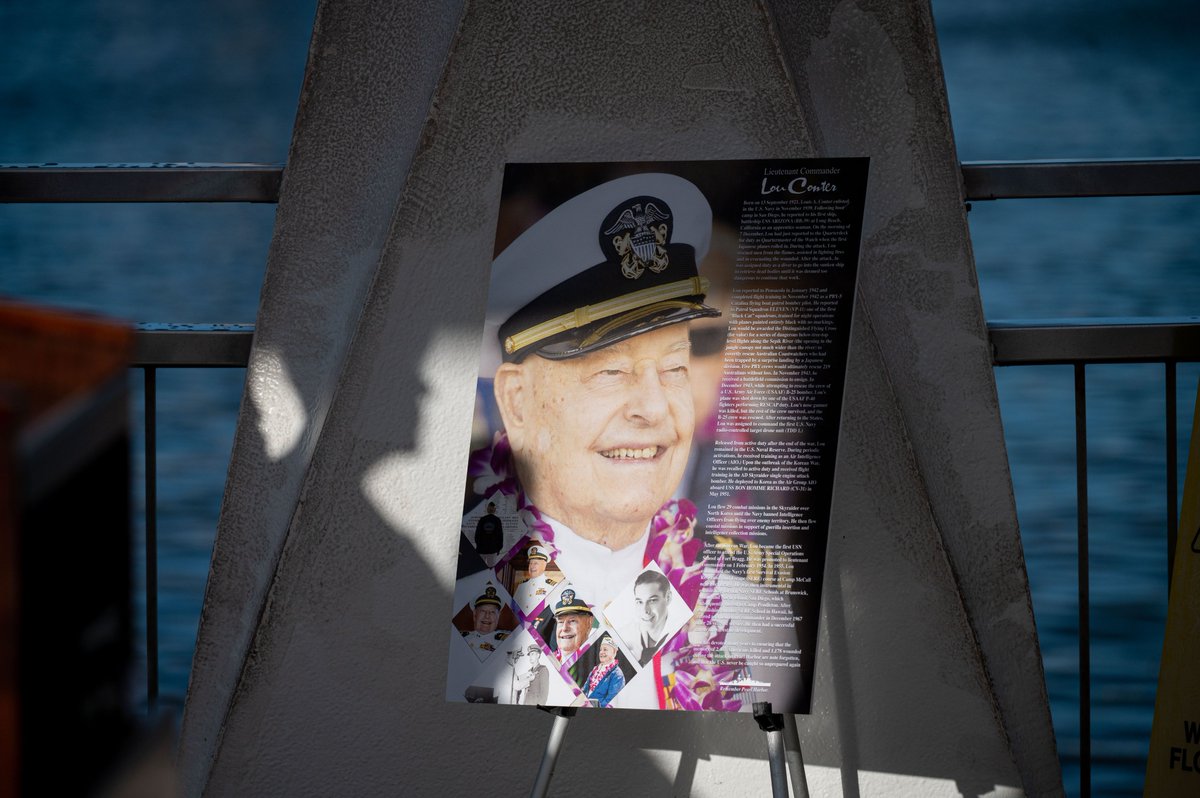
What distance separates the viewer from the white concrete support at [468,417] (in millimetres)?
2377

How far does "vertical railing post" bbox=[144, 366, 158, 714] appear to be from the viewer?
8.59 feet

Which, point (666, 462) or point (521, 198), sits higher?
point (521, 198)

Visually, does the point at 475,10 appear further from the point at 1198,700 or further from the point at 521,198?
Answer: the point at 1198,700

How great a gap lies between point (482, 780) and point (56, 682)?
5.89 feet

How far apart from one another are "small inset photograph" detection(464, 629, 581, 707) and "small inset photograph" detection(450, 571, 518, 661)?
0.02 m

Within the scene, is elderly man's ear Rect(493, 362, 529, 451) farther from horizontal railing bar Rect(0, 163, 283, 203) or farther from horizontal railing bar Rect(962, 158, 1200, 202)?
horizontal railing bar Rect(962, 158, 1200, 202)

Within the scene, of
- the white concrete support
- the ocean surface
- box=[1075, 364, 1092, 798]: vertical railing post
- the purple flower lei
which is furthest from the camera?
the ocean surface

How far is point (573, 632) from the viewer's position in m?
→ 1.92

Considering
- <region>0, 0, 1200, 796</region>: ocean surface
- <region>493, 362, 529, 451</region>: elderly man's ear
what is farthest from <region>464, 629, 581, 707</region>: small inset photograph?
<region>0, 0, 1200, 796</region>: ocean surface

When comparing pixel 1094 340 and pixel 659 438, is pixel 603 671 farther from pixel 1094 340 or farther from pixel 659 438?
pixel 1094 340

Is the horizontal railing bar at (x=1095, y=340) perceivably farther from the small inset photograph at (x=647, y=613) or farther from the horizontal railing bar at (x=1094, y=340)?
the small inset photograph at (x=647, y=613)

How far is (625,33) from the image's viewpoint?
7.96ft

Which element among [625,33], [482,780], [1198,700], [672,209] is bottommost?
[482,780]

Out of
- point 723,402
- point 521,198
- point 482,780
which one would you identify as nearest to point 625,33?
point 521,198
